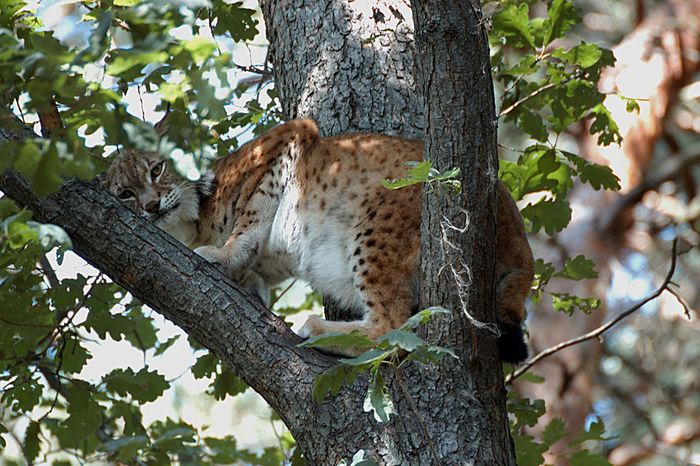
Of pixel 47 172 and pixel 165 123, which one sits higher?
pixel 165 123

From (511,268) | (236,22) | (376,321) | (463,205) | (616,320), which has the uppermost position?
(236,22)

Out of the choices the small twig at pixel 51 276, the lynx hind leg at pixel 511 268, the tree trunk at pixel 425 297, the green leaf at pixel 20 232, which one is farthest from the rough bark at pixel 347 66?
the green leaf at pixel 20 232

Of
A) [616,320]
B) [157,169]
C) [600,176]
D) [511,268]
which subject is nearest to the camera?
[616,320]

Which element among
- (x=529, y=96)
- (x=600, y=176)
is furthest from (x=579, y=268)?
(x=529, y=96)

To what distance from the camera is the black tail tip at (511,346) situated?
13.9 ft

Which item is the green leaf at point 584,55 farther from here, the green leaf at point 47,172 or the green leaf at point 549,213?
the green leaf at point 47,172

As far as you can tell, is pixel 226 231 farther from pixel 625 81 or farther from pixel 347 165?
pixel 625 81

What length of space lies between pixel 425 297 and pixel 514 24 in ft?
5.84

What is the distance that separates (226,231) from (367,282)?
3.75 ft

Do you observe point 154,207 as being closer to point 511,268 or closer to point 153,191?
point 153,191

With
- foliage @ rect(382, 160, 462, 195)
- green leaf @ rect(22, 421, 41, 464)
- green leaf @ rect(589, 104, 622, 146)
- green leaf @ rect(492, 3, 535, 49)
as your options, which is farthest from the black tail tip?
green leaf @ rect(22, 421, 41, 464)

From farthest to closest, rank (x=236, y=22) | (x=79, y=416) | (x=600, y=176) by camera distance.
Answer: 1. (x=236, y=22)
2. (x=600, y=176)
3. (x=79, y=416)

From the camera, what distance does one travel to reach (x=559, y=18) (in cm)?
477

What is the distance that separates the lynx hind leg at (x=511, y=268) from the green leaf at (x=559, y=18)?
2.66 ft
